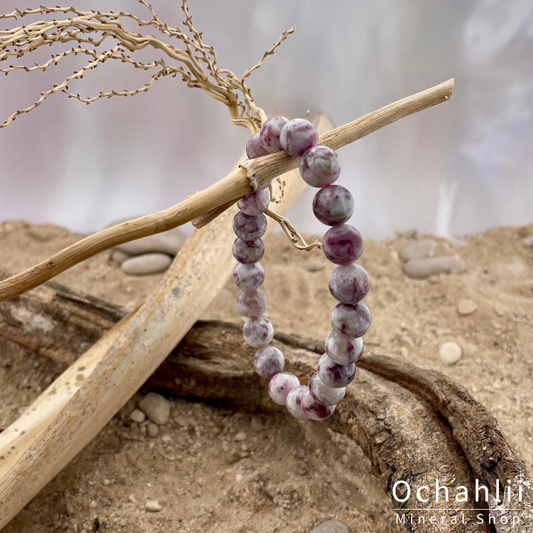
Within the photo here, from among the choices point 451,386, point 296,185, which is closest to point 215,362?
point 451,386

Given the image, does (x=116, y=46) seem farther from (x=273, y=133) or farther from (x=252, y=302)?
(x=252, y=302)

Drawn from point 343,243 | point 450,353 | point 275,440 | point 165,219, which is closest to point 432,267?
point 450,353

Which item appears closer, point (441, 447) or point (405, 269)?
point (441, 447)

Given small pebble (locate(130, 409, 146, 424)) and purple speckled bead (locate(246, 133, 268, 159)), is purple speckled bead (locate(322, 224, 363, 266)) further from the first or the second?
small pebble (locate(130, 409, 146, 424))

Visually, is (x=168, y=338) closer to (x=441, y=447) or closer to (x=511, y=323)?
(x=441, y=447)

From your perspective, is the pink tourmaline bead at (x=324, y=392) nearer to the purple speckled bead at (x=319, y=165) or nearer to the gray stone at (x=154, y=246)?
the purple speckled bead at (x=319, y=165)

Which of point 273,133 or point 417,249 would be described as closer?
point 273,133
